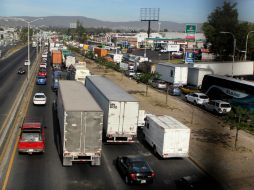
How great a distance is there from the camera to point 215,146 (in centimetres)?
377

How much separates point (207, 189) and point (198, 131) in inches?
838

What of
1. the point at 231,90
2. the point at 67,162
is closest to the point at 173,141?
the point at 67,162

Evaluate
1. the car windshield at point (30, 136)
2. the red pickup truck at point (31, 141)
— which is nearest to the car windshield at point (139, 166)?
the red pickup truck at point (31, 141)

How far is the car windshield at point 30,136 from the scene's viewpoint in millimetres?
18375

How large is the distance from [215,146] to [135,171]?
1152cm

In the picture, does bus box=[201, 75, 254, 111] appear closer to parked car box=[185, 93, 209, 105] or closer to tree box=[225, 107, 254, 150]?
parked car box=[185, 93, 209, 105]

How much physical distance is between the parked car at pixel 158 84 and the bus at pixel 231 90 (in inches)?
420

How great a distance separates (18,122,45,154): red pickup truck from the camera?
1805 cm

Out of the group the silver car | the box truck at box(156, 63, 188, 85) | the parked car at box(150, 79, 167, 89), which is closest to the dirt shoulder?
the silver car

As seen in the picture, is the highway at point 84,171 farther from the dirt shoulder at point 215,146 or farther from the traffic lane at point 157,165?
the dirt shoulder at point 215,146

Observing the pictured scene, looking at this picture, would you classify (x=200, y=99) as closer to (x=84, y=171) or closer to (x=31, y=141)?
(x=31, y=141)

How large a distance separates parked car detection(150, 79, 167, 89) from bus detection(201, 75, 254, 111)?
420 inches

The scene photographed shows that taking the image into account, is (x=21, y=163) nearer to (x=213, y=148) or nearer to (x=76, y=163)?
(x=76, y=163)

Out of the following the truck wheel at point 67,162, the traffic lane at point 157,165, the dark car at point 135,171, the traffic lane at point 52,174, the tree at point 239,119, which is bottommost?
the traffic lane at point 157,165
